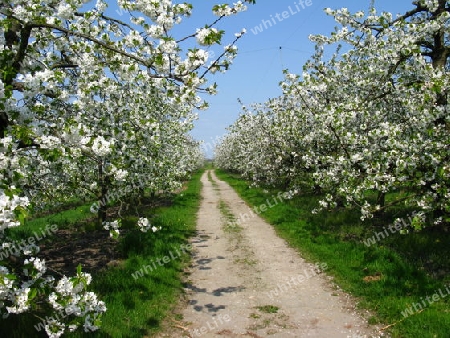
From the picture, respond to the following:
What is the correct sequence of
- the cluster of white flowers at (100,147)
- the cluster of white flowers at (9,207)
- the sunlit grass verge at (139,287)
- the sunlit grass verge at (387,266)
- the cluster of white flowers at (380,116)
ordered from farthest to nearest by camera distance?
the cluster of white flowers at (380,116)
the sunlit grass verge at (387,266)
the sunlit grass verge at (139,287)
the cluster of white flowers at (100,147)
the cluster of white flowers at (9,207)

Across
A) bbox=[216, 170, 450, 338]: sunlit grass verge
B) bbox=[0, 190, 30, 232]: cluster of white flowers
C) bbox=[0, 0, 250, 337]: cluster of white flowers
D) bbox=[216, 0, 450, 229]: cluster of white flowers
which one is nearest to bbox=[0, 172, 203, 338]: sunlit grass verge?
bbox=[0, 0, 250, 337]: cluster of white flowers

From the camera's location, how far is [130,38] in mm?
6891

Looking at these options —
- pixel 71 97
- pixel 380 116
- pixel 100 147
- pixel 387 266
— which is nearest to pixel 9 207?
pixel 100 147

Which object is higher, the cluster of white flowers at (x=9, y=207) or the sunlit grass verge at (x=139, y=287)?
the cluster of white flowers at (x=9, y=207)

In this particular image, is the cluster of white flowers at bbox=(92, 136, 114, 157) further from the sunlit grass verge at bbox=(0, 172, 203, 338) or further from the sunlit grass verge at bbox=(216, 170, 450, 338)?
the sunlit grass verge at bbox=(216, 170, 450, 338)

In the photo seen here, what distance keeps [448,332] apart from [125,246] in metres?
8.06

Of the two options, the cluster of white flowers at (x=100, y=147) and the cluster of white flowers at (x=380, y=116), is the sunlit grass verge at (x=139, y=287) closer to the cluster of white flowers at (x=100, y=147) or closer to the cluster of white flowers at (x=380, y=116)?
the cluster of white flowers at (x=100, y=147)

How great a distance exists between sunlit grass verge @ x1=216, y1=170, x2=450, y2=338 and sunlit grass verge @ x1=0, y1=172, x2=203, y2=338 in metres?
3.67

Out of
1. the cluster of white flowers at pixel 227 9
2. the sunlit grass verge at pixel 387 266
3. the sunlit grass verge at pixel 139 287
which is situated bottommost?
the sunlit grass verge at pixel 387 266

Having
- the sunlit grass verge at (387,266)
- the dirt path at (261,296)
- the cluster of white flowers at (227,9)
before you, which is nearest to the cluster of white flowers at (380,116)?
the sunlit grass verge at (387,266)

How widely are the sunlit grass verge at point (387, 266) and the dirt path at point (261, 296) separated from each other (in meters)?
0.42

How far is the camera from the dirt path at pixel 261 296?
654 cm

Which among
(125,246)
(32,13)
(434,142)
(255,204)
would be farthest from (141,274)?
(255,204)

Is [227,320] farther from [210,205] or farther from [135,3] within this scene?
[210,205]
